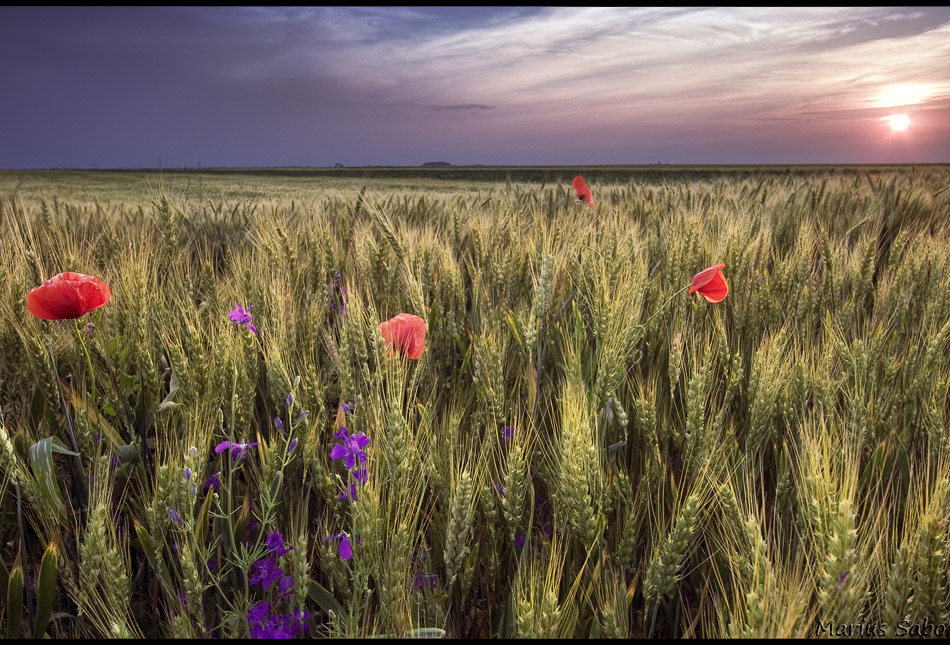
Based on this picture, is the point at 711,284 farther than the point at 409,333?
Yes

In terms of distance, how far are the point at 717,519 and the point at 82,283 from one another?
1551 mm

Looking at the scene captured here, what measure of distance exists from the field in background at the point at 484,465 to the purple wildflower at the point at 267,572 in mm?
15

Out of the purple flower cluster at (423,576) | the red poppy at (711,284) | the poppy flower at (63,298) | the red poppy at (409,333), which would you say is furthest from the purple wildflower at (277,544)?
the red poppy at (711,284)

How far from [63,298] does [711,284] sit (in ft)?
5.45

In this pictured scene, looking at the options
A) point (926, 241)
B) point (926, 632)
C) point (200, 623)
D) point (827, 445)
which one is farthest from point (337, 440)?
point (926, 241)

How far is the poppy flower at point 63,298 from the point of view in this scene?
46.1 inches

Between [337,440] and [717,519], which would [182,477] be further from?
[717,519]

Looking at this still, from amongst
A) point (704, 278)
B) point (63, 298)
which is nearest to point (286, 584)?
point (63, 298)

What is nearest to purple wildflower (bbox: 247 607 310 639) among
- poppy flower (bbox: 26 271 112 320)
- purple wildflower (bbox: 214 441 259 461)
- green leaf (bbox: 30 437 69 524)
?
purple wildflower (bbox: 214 441 259 461)

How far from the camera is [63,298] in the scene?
3.95 ft

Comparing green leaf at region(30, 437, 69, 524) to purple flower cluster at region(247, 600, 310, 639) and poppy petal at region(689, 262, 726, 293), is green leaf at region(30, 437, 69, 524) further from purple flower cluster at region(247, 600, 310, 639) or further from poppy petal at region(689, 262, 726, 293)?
poppy petal at region(689, 262, 726, 293)

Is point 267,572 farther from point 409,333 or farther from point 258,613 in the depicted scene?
point 409,333

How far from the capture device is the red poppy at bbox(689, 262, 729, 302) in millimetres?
1435

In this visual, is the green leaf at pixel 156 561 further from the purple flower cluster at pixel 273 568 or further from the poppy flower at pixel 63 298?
the poppy flower at pixel 63 298
